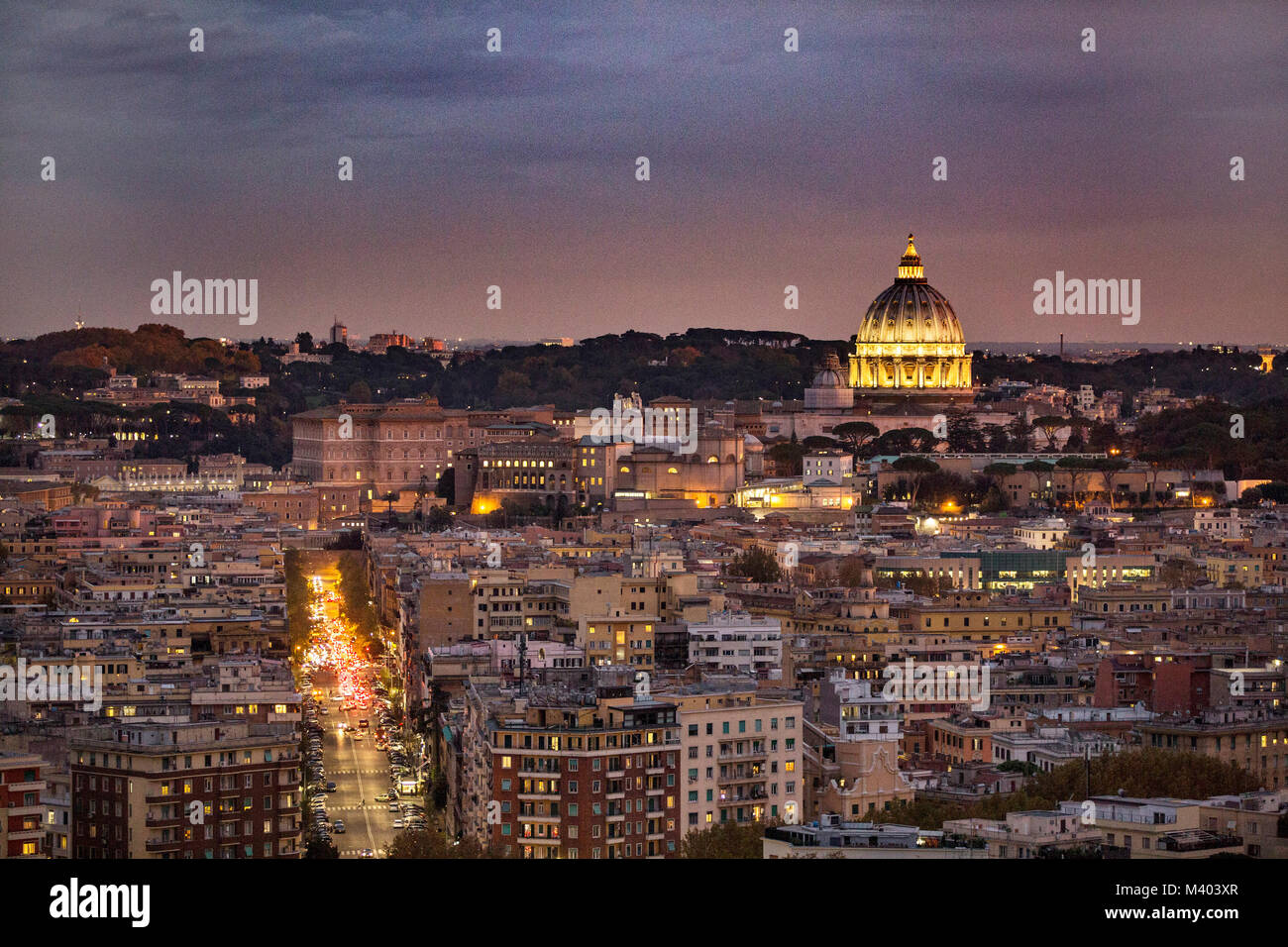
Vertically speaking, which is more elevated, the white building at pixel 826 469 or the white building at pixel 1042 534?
the white building at pixel 826 469

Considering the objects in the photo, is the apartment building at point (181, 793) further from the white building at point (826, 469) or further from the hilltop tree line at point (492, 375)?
the hilltop tree line at point (492, 375)

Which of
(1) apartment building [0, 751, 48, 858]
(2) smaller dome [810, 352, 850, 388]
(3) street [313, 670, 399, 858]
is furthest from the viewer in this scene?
(2) smaller dome [810, 352, 850, 388]

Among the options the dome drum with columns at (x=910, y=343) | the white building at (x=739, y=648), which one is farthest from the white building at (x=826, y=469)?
the white building at (x=739, y=648)

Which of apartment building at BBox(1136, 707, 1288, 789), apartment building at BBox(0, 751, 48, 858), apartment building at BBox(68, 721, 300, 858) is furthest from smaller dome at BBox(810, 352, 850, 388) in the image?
apartment building at BBox(0, 751, 48, 858)

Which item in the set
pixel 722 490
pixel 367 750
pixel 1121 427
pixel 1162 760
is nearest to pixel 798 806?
pixel 1162 760

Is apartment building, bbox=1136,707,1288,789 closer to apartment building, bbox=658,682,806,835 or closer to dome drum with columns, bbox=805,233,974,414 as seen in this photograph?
apartment building, bbox=658,682,806,835

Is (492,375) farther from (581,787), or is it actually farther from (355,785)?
(581,787)

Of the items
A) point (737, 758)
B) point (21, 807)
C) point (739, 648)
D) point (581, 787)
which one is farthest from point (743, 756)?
point (739, 648)
